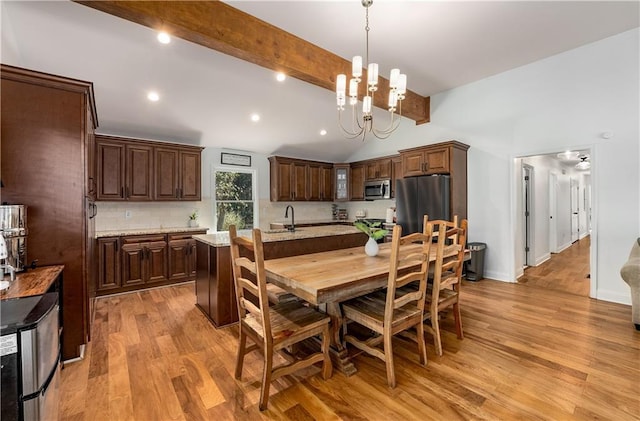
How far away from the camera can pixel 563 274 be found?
15.5ft

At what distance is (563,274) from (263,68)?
5789mm

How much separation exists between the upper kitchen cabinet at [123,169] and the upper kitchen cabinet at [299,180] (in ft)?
7.56

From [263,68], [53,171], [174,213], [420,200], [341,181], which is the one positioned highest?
[263,68]

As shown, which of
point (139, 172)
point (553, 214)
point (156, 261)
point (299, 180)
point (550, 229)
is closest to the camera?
point (156, 261)

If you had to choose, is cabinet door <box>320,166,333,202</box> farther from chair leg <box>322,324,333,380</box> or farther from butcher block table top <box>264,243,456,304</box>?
chair leg <box>322,324,333,380</box>

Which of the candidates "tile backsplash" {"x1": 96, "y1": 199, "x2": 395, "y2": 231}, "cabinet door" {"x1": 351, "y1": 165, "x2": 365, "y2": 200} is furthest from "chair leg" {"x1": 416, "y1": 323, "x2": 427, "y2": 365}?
"cabinet door" {"x1": 351, "y1": 165, "x2": 365, "y2": 200}

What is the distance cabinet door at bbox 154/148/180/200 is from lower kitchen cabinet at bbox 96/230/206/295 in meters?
0.71

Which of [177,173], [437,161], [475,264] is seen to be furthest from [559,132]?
[177,173]

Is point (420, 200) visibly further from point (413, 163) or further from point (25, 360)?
point (25, 360)

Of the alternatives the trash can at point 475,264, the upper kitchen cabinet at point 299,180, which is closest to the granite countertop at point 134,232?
the upper kitchen cabinet at point 299,180

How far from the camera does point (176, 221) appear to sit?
491 cm

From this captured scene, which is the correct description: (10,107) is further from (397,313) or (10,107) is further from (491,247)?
(491,247)

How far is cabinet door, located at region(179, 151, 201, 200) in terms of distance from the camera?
4.69 metres

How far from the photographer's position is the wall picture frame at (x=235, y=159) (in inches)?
214
